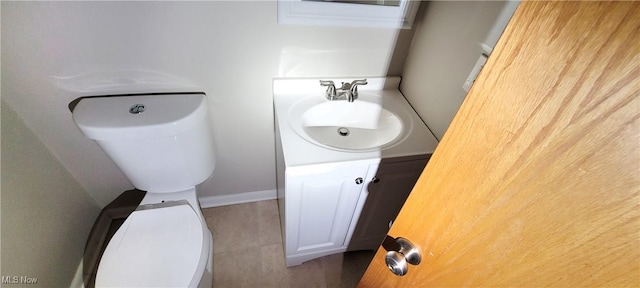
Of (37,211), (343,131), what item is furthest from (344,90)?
(37,211)

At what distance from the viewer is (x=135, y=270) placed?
3.05ft

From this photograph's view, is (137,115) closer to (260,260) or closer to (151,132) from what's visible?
(151,132)

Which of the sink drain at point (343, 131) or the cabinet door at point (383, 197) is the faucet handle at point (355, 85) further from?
the cabinet door at point (383, 197)

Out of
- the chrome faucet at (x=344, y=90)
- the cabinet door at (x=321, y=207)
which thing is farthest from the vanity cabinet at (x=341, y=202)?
the chrome faucet at (x=344, y=90)

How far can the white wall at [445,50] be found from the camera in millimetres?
793

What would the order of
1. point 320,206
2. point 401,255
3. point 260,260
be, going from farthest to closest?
point 260,260 < point 320,206 < point 401,255

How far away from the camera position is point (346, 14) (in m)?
1.01

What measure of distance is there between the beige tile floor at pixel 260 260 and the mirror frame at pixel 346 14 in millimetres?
1137

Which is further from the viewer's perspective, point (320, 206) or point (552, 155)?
point (320, 206)

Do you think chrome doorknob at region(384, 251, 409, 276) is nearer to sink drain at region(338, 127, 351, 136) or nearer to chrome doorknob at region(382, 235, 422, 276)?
chrome doorknob at region(382, 235, 422, 276)

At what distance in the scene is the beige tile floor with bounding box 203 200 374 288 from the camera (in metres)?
1.36

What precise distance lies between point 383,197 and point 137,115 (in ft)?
3.23

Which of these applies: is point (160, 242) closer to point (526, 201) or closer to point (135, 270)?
point (135, 270)

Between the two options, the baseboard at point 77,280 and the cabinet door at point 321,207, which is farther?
the baseboard at point 77,280
